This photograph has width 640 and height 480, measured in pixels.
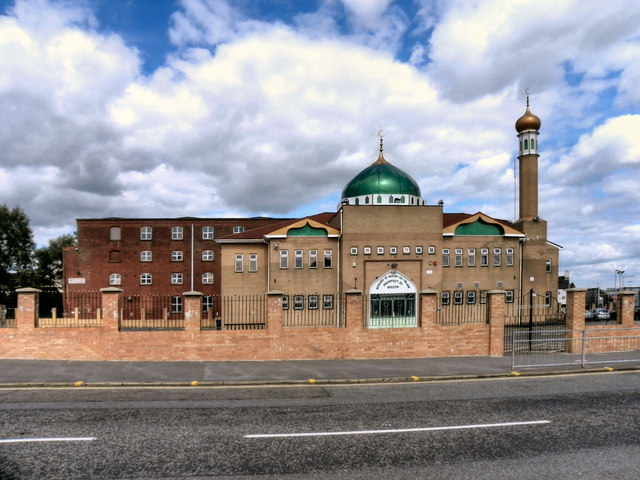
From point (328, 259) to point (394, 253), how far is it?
4863 millimetres

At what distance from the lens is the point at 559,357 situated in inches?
564

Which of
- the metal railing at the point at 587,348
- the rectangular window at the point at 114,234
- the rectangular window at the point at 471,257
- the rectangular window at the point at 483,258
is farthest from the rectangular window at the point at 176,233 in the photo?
the metal railing at the point at 587,348

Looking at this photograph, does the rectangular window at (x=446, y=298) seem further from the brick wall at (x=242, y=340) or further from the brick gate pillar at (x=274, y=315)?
the brick gate pillar at (x=274, y=315)

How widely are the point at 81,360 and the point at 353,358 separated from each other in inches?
354

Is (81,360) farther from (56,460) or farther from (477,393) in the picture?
(477,393)

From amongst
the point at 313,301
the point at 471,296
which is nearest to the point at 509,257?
the point at 471,296

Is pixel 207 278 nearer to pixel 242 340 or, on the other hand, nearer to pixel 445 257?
pixel 445 257

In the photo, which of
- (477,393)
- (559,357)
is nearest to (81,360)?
(477,393)

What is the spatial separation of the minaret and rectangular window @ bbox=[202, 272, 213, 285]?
29.8 metres

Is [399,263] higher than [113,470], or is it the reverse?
[399,263]

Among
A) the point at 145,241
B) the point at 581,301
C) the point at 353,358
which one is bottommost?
the point at 353,358

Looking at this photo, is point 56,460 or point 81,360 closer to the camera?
point 56,460

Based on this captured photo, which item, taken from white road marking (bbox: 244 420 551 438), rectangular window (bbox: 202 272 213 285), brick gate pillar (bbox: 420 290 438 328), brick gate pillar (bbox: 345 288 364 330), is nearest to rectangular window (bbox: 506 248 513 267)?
brick gate pillar (bbox: 420 290 438 328)

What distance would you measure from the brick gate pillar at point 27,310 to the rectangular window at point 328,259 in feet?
63.9
